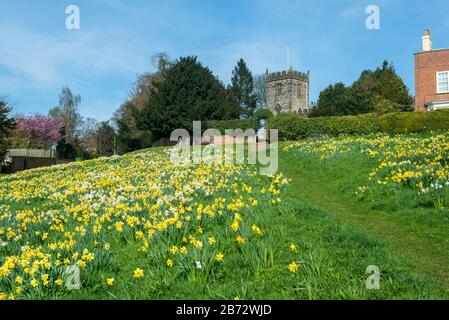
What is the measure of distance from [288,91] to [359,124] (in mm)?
55420

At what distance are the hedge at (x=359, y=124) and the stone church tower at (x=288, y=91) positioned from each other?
51.3 m

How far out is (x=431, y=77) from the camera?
38.1m

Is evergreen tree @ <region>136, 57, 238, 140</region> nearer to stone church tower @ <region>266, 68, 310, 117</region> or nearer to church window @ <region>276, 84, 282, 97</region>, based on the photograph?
stone church tower @ <region>266, 68, 310, 117</region>

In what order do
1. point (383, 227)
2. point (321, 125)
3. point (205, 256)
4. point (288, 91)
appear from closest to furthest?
point (205, 256)
point (383, 227)
point (321, 125)
point (288, 91)

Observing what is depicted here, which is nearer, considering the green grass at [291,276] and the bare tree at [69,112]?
the green grass at [291,276]

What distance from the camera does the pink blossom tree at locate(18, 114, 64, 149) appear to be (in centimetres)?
6612

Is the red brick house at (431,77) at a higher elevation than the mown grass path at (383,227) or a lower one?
higher

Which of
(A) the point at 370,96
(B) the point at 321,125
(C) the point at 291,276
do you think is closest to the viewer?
(C) the point at 291,276

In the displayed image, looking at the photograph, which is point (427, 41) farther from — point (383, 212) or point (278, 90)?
point (278, 90)

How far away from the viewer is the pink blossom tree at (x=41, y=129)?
66.1m

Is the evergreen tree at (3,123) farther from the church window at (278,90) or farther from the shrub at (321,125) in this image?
the church window at (278,90)

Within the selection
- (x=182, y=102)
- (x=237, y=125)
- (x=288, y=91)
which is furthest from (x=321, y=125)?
(x=288, y=91)

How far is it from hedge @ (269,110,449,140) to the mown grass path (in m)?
13.5

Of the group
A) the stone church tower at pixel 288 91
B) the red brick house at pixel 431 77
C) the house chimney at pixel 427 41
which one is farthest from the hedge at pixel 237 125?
the stone church tower at pixel 288 91
